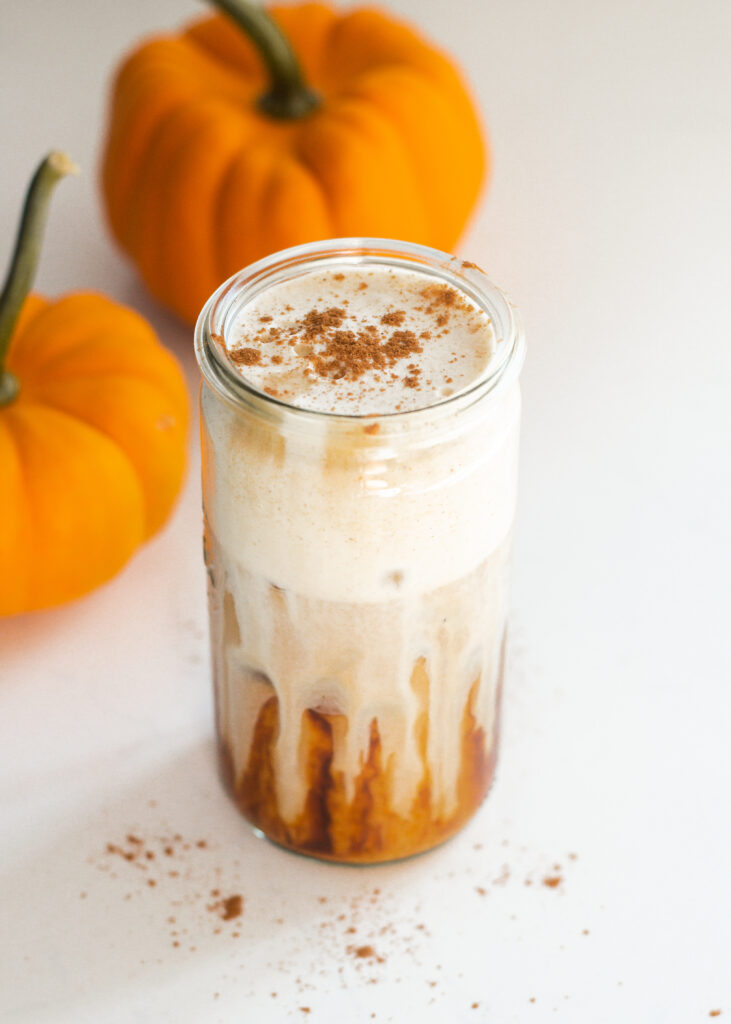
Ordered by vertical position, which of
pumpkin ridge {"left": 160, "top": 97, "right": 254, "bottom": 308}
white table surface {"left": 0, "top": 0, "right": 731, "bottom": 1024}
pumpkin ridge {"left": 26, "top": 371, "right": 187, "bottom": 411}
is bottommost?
white table surface {"left": 0, "top": 0, "right": 731, "bottom": 1024}

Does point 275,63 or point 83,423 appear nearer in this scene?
point 83,423

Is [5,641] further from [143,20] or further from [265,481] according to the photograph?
[143,20]

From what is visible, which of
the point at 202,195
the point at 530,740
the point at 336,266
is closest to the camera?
the point at 336,266

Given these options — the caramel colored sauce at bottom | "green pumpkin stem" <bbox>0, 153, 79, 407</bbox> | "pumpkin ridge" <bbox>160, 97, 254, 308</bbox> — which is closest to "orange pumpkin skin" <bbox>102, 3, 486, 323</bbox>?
"pumpkin ridge" <bbox>160, 97, 254, 308</bbox>

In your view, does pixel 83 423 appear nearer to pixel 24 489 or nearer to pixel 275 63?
pixel 24 489

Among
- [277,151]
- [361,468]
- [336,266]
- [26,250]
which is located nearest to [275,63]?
[277,151]

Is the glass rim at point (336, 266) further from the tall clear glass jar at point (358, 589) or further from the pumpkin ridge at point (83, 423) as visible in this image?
the pumpkin ridge at point (83, 423)

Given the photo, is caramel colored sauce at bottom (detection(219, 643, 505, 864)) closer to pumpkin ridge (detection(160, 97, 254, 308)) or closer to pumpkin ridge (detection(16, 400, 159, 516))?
pumpkin ridge (detection(16, 400, 159, 516))

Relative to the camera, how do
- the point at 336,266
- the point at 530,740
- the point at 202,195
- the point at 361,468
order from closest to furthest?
the point at 361,468
the point at 336,266
the point at 530,740
the point at 202,195

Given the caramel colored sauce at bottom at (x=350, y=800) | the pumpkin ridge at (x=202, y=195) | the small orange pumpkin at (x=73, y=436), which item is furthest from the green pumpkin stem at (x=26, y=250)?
the caramel colored sauce at bottom at (x=350, y=800)
